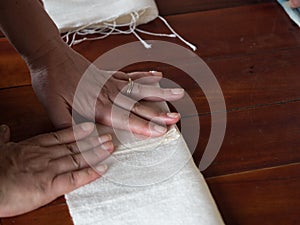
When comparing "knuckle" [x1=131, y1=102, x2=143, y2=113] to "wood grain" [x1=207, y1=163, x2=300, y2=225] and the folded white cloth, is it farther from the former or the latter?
the folded white cloth

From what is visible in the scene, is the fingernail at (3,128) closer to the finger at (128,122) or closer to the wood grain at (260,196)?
the finger at (128,122)

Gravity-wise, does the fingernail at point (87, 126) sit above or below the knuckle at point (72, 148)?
above

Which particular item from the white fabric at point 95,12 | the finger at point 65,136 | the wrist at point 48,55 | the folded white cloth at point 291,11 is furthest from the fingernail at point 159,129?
the folded white cloth at point 291,11

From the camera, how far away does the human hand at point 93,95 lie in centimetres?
89

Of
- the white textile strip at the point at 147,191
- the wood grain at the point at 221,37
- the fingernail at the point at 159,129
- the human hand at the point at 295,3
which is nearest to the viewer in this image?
the white textile strip at the point at 147,191

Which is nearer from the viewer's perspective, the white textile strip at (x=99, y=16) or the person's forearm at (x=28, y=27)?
the person's forearm at (x=28, y=27)

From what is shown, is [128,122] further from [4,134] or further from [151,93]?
[4,134]

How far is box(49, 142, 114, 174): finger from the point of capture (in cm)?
81

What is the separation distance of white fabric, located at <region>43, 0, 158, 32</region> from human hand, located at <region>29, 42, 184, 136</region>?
0.71 feet

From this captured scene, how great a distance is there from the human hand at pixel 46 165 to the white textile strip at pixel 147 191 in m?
0.02

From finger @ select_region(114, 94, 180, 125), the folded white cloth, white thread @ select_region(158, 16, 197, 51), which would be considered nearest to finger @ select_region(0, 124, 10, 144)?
finger @ select_region(114, 94, 180, 125)

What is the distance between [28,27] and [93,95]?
176 millimetres

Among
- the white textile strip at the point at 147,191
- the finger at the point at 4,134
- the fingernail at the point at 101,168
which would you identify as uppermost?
the finger at the point at 4,134

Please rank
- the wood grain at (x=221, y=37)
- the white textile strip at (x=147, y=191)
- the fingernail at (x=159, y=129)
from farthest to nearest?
the wood grain at (x=221, y=37), the fingernail at (x=159, y=129), the white textile strip at (x=147, y=191)
